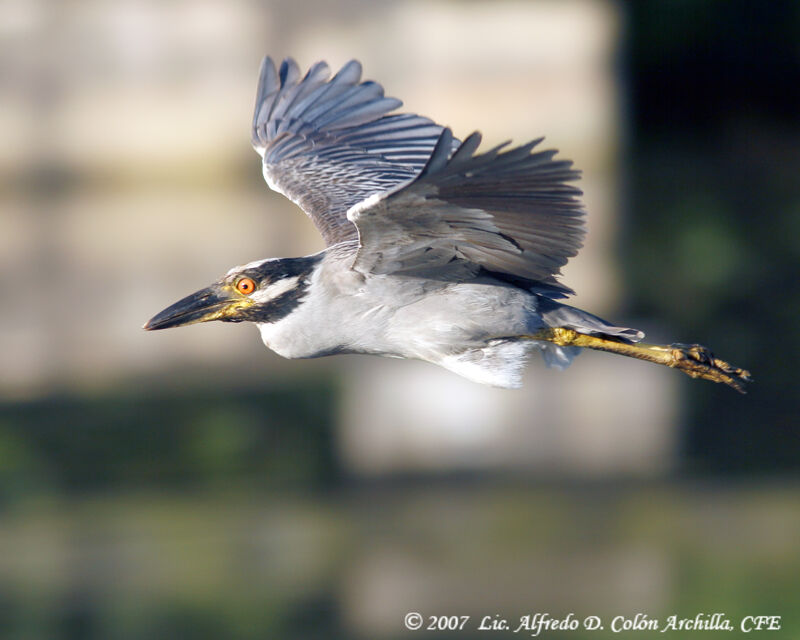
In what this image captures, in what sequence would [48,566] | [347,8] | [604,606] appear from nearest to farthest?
1. [604,606]
2. [48,566]
3. [347,8]

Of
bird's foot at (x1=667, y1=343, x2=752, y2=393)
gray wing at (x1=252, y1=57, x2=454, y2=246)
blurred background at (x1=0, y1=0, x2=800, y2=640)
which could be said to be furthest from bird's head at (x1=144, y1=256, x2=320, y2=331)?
blurred background at (x1=0, y1=0, x2=800, y2=640)

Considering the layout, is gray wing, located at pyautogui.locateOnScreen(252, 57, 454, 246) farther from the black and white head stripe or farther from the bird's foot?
the bird's foot

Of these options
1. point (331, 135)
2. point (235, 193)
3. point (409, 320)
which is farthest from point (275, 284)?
point (235, 193)

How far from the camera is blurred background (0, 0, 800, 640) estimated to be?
10258 millimetres

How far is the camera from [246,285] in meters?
3.56

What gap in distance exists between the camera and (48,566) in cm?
1056

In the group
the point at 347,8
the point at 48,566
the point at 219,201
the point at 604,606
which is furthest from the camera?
the point at 219,201

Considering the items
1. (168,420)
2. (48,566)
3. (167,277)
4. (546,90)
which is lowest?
(48,566)

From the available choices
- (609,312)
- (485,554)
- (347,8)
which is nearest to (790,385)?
(609,312)

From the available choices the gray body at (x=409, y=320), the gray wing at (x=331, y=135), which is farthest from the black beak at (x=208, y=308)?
the gray wing at (x=331, y=135)

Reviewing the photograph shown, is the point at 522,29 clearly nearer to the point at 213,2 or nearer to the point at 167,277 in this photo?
the point at 213,2

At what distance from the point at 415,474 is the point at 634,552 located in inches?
72.0

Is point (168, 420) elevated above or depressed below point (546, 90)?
below

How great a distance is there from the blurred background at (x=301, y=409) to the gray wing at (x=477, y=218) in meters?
6.60
